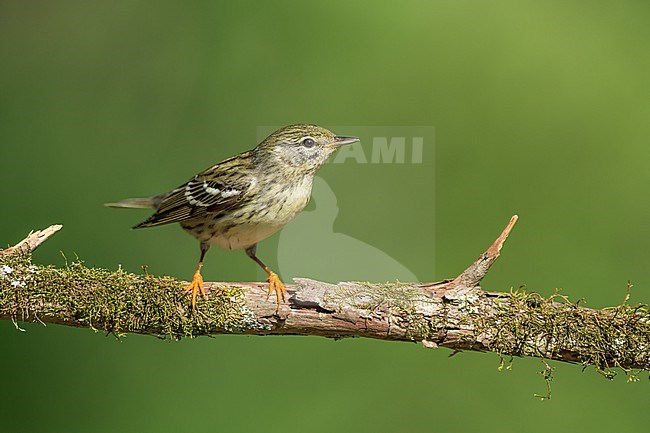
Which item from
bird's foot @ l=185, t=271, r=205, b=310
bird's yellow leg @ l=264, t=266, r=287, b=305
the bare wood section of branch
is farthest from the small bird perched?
the bare wood section of branch

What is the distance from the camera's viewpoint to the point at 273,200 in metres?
3.86

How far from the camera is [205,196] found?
3.97m

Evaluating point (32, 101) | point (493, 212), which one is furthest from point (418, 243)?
point (32, 101)

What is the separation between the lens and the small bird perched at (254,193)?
3.86 metres

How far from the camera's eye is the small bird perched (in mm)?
3861

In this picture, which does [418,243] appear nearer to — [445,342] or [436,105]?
[436,105]

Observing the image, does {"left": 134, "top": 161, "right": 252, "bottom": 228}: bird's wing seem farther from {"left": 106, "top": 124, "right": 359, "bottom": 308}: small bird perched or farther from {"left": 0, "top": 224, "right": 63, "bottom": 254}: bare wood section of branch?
{"left": 0, "top": 224, "right": 63, "bottom": 254}: bare wood section of branch

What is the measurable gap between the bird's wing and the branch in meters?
0.72

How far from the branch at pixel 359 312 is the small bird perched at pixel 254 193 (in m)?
0.63

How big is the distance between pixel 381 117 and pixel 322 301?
2.51 meters

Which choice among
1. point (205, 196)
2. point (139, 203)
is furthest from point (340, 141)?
point (139, 203)

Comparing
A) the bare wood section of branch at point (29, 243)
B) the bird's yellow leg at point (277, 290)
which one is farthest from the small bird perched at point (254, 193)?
the bare wood section of branch at point (29, 243)

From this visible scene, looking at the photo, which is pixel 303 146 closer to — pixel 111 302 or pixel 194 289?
pixel 194 289

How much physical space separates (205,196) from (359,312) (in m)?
1.23
